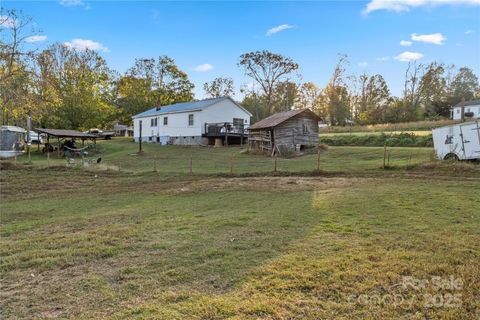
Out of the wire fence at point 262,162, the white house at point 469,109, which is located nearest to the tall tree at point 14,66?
the wire fence at point 262,162

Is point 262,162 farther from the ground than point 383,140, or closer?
closer

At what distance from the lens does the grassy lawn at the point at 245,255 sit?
3.53 meters

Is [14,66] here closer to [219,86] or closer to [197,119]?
[197,119]

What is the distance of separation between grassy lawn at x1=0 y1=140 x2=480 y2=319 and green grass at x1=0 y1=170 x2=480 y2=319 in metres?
0.02

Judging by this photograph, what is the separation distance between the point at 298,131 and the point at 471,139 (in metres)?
14.0

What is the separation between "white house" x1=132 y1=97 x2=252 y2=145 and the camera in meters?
35.2

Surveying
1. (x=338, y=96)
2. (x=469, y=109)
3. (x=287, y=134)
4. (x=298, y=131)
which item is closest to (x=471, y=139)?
(x=287, y=134)

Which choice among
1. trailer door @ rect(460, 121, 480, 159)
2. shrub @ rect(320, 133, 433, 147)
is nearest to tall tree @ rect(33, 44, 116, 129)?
shrub @ rect(320, 133, 433, 147)

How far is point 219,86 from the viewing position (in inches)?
2441

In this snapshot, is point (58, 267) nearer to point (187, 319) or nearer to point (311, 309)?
point (187, 319)

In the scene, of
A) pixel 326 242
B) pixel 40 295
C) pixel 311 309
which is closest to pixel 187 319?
pixel 311 309

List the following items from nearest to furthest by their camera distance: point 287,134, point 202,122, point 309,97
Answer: point 287,134 < point 202,122 < point 309,97

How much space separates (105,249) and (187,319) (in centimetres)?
282

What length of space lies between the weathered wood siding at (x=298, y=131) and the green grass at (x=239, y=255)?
1801 centimetres
